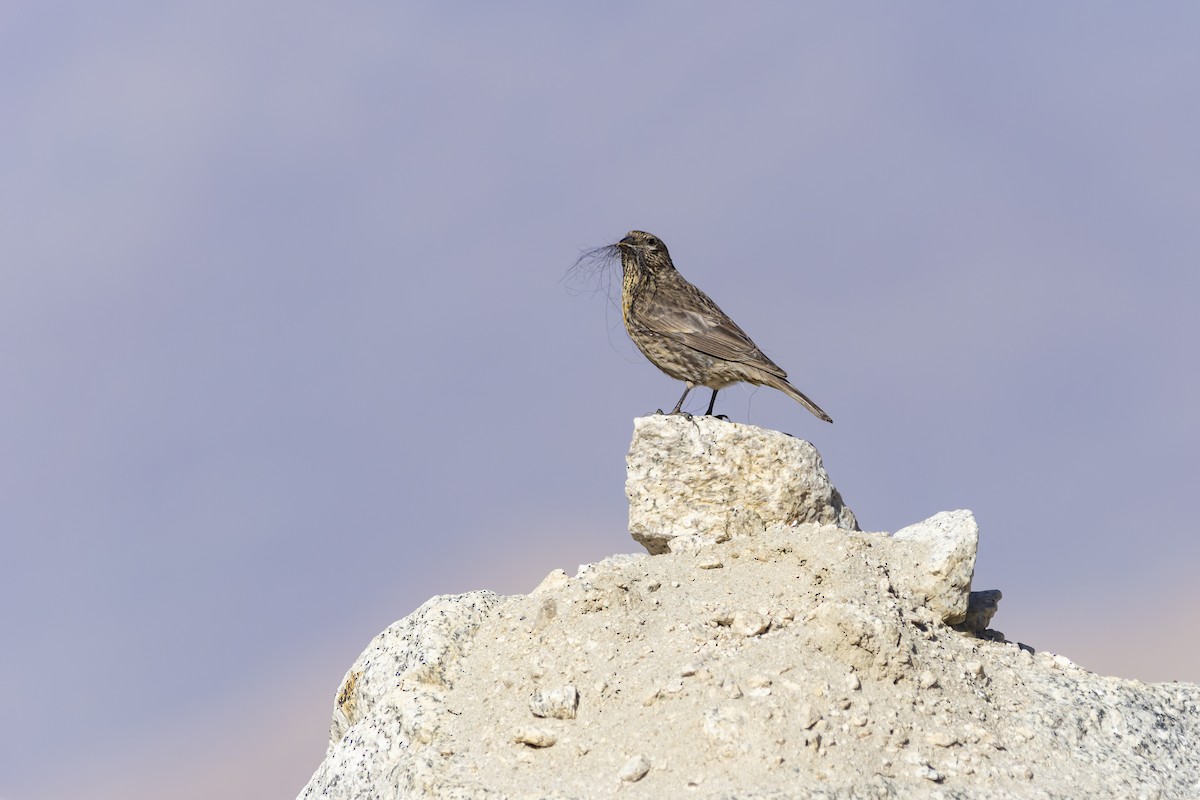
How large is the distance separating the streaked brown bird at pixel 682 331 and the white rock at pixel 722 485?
1116mm

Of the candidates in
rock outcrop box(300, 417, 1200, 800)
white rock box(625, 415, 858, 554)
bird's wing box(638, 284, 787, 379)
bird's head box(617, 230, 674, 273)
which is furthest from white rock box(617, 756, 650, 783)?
bird's head box(617, 230, 674, 273)

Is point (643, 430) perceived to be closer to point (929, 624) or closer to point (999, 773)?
point (929, 624)

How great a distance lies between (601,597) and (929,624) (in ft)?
7.10

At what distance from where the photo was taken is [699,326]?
11039 millimetres

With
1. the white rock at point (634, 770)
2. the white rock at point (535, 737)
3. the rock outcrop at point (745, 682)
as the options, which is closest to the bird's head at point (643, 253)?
the rock outcrop at point (745, 682)

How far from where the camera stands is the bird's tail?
33.4 ft

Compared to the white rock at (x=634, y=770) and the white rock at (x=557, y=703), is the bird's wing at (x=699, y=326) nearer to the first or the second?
the white rock at (x=557, y=703)

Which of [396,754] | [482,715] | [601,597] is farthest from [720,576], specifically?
[396,754]

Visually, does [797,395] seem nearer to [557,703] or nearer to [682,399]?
[682,399]

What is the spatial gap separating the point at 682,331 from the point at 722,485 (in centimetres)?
224

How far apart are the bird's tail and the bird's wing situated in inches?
2.7

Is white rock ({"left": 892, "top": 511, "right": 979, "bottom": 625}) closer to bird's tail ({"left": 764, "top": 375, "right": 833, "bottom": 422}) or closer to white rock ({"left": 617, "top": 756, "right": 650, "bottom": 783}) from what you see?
bird's tail ({"left": 764, "top": 375, "right": 833, "bottom": 422})

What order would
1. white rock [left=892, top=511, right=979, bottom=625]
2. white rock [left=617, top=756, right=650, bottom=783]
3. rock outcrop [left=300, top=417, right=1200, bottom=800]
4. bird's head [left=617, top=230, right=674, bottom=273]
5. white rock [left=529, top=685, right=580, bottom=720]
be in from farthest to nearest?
1. bird's head [left=617, top=230, right=674, bottom=273]
2. white rock [left=892, top=511, right=979, bottom=625]
3. white rock [left=529, top=685, right=580, bottom=720]
4. rock outcrop [left=300, top=417, right=1200, bottom=800]
5. white rock [left=617, top=756, right=650, bottom=783]

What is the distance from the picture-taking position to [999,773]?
708 centimetres
